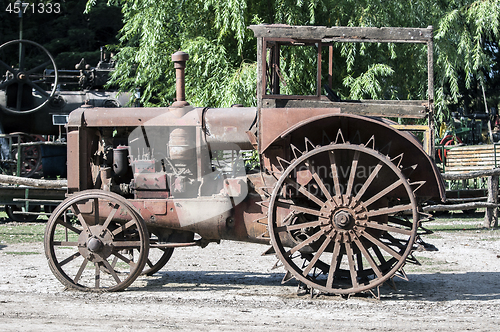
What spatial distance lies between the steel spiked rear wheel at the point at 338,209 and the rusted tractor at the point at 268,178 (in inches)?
0.5

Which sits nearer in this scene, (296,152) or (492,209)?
(296,152)

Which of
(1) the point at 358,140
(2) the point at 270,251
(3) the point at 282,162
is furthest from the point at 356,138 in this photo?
(2) the point at 270,251

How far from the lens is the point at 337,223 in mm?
5879

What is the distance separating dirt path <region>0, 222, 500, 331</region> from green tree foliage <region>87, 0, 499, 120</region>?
5605mm

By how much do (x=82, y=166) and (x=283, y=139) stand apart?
2380 millimetres

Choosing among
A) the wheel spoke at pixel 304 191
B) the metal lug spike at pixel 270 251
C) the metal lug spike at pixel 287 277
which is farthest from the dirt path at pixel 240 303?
the wheel spoke at pixel 304 191

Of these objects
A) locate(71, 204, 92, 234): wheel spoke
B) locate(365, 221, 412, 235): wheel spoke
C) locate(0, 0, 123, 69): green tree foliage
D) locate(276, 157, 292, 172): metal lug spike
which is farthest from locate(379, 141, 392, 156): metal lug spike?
locate(0, 0, 123, 69): green tree foliage

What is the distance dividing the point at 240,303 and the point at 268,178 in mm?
1376

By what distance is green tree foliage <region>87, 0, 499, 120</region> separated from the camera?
12.9m

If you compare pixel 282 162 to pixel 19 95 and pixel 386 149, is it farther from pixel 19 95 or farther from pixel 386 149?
pixel 19 95

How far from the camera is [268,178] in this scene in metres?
6.45

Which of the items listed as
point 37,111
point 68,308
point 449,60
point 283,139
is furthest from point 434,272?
point 37,111

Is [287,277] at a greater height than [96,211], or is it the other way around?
[96,211]

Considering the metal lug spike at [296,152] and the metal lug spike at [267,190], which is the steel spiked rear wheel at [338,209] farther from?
A: the metal lug spike at [267,190]
